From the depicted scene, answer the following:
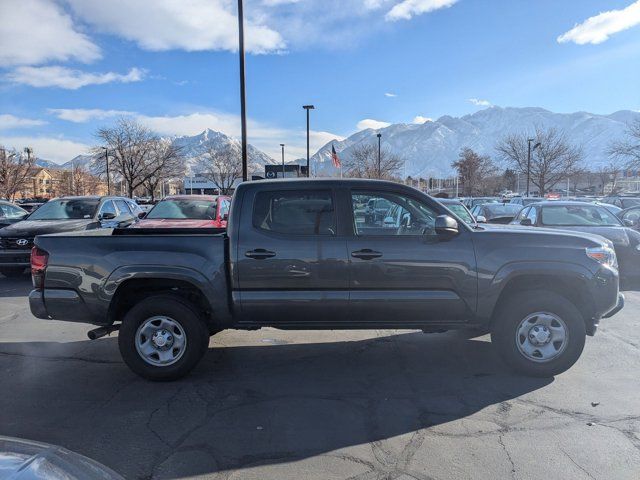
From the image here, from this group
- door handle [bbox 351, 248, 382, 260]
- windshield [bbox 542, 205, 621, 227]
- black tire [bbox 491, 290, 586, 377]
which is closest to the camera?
door handle [bbox 351, 248, 382, 260]

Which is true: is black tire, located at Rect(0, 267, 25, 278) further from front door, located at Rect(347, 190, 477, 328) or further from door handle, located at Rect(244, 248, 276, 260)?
front door, located at Rect(347, 190, 477, 328)

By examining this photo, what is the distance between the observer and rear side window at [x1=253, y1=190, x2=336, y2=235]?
4.66 meters

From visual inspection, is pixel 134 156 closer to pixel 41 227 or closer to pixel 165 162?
pixel 165 162

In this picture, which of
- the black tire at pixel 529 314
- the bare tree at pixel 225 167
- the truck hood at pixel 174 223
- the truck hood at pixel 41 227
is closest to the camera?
the black tire at pixel 529 314

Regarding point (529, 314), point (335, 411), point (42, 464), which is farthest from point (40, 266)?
point (529, 314)

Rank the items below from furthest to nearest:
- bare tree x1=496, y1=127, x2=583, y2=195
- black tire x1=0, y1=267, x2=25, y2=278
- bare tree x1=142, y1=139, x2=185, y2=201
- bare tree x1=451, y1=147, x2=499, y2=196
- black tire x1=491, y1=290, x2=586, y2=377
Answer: bare tree x1=451, y1=147, x2=499, y2=196
bare tree x1=142, y1=139, x2=185, y2=201
bare tree x1=496, y1=127, x2=583, y2=195
black tire x1=0, y1=267, x2=25, y2=278
black tire x1=491, y1=290, x2=586, y2=377

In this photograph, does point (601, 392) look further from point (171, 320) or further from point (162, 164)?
point (162, 164)

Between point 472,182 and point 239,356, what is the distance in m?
63.2

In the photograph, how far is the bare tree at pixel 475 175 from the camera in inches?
2539

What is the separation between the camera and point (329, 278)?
14.9ft

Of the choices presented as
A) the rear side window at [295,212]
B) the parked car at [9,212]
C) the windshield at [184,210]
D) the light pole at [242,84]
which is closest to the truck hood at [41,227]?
the windshield at [184,210]

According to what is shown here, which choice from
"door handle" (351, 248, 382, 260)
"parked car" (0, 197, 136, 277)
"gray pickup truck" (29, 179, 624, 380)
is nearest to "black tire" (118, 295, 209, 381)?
"gray pickup truck" (29, 179, 624, 380)

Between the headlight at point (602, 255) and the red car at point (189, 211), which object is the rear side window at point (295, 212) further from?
the red car at point (189, 211)

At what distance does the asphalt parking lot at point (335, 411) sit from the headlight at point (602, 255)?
3.74ft
